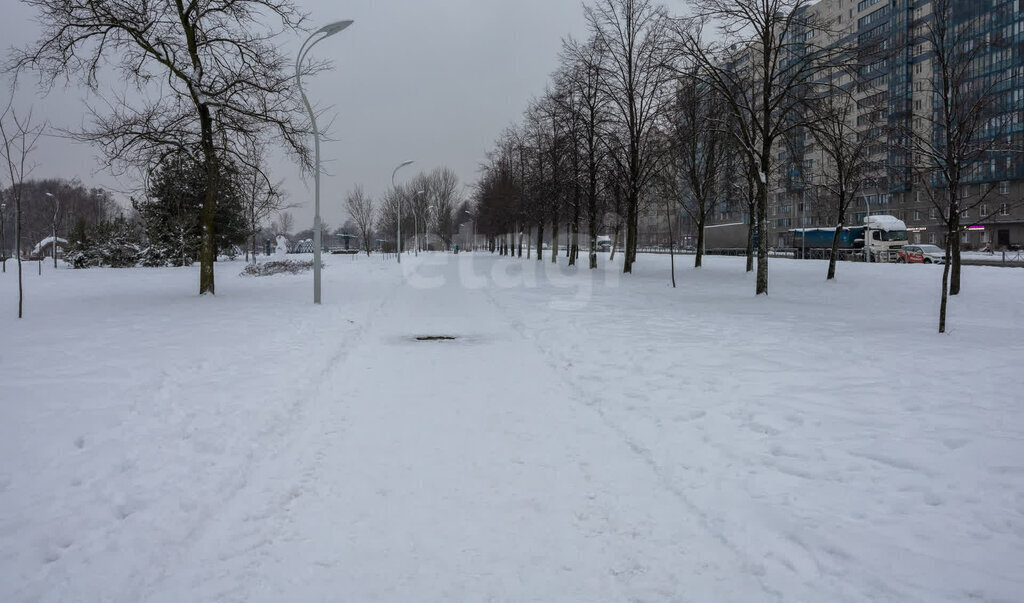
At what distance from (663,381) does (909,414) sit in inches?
104

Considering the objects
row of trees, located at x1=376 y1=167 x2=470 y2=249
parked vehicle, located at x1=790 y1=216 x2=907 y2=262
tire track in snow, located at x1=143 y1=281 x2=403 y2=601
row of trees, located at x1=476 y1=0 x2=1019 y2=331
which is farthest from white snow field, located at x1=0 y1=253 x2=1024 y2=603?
row of trees, located at x1=376 y1=167 x2=470 y2=249

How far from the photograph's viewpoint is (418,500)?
4039mm

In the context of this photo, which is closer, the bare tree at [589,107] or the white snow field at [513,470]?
the white snow field at [513,470]

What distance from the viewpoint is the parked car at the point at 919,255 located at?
1496 inches

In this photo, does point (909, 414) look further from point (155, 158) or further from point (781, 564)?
point (155, 158)

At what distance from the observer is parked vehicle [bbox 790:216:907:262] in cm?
4231

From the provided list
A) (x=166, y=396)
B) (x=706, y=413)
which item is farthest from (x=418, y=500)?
(x=166, y=396)

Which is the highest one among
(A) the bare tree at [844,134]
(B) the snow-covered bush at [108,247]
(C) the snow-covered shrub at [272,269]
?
(A) the bare tree at [844,134]

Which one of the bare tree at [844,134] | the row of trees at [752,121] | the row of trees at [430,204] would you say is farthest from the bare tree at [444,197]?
the bare tree at [844,134]

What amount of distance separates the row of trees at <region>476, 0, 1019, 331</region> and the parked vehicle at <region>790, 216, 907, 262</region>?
13134 millimetres

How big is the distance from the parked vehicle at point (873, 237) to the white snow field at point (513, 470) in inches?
1414

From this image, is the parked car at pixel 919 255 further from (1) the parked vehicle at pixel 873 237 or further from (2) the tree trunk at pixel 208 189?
(2) the tree trunk at pixel 208 189

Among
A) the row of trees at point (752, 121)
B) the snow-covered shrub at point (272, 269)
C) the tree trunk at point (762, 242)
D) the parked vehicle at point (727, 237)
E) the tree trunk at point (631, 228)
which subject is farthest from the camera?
the parked vehicle at point (727, 237)

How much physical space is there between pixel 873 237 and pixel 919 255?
690 cm
